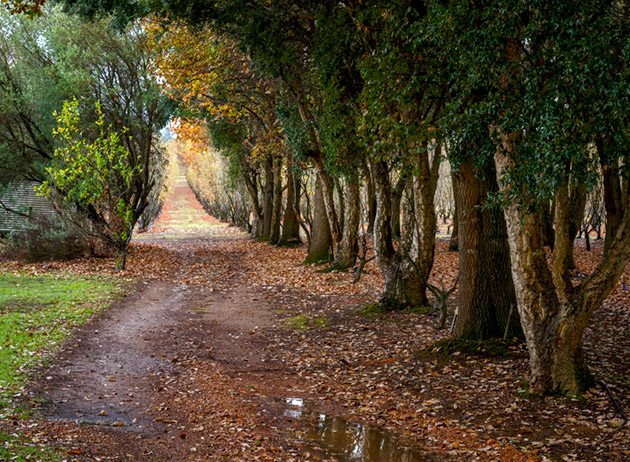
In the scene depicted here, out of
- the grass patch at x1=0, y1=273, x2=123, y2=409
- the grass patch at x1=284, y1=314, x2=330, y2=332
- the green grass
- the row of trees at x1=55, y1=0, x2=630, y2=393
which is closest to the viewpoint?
the row of trees at x1=55, y1=0, x2=630, y2=393

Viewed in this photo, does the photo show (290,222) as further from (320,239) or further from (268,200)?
(320,239)

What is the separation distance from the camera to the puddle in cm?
598

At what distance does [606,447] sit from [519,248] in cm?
240

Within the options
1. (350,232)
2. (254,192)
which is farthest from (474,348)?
(254,192)

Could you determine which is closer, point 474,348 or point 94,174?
point 474,348

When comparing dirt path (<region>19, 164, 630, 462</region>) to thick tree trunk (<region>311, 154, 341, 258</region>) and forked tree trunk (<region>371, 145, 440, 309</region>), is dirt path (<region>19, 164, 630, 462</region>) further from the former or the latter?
thick tree trunk (<region>311, 154, 341, 258</region>)

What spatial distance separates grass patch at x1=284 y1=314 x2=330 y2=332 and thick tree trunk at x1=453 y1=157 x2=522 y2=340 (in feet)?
12.6

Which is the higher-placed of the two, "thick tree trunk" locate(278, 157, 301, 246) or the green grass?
"thick tree trunk" locate(278, 157, 301, 246)

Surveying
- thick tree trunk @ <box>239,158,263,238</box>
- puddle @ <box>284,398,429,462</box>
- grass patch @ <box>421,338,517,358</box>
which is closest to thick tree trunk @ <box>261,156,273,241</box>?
thick tree trunk @ <box>239,158,263,238</box>

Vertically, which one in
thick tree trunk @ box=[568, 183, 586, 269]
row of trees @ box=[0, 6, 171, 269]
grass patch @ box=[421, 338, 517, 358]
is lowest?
grass patch @ box=[421, 338, 517, 358]

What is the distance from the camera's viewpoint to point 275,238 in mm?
29594

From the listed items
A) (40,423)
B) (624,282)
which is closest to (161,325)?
(40,423)

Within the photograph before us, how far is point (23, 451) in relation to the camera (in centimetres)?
519

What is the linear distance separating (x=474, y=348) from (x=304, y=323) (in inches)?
175
